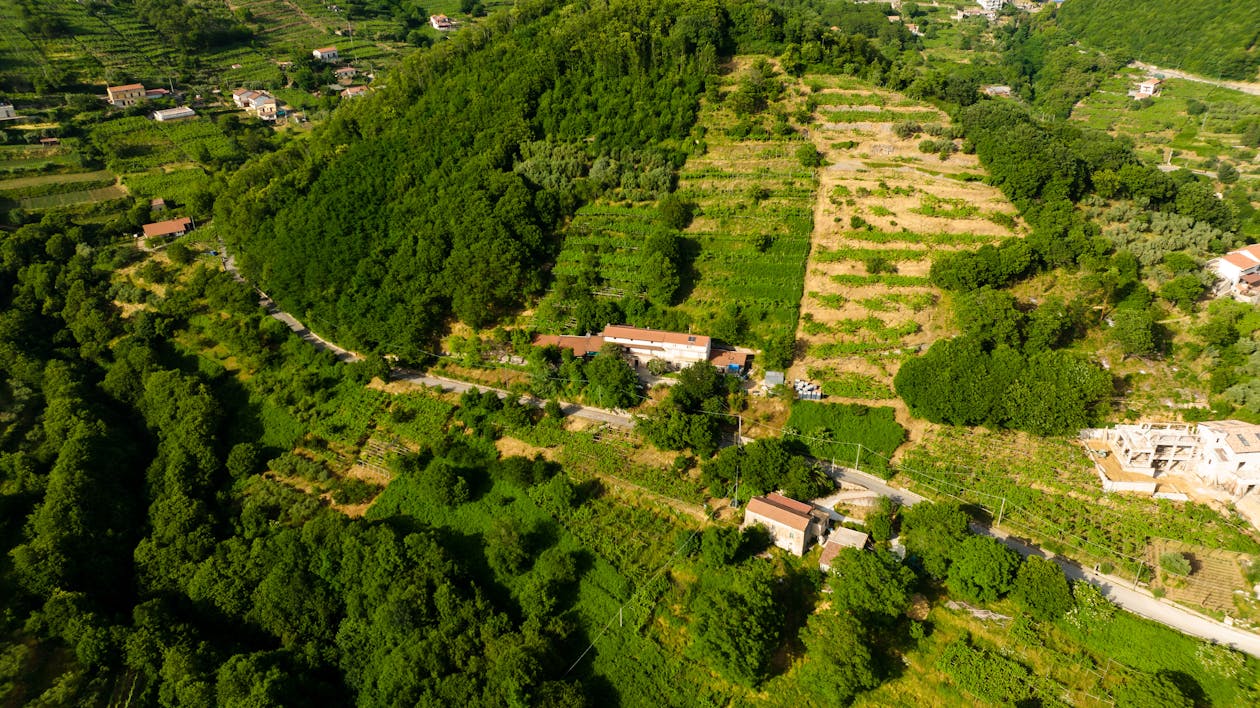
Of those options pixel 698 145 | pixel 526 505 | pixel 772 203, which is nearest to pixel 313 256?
pixel 526 505

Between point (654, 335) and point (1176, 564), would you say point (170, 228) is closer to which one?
point (654, 335)

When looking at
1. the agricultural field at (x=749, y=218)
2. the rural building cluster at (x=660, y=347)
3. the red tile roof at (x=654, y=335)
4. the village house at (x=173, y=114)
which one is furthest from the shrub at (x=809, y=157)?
the village house at (x=173, y=114)

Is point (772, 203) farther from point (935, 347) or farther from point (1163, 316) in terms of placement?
point (1163, 316)

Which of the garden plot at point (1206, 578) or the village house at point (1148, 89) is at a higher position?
the village house at point (1148, 89)

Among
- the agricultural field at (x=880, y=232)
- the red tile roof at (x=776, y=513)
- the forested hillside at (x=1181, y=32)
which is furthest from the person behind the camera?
the forested hillside at (x=1181, y=32)

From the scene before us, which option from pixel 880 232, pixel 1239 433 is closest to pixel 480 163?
pixel 880 232

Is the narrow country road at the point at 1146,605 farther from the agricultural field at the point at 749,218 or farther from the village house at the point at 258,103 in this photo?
the village house at the point at 258,103
